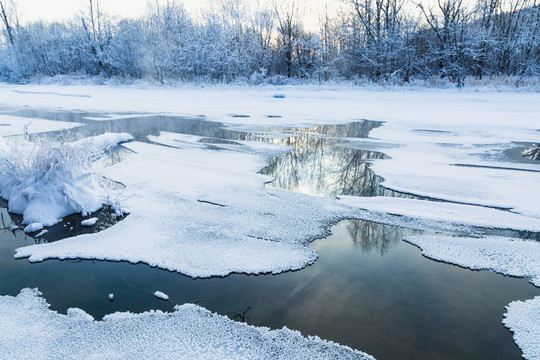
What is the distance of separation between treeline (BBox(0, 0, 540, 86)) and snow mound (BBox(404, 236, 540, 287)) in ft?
61.6

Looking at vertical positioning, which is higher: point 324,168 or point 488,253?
point 324,168

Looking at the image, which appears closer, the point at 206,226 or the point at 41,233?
the point at 41,233

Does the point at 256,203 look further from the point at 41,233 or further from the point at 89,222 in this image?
the point at 41,233

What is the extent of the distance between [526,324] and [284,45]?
33.1 m

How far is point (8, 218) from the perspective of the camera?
4.84 meters

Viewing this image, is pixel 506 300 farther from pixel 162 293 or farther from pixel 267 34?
pixel 267 34

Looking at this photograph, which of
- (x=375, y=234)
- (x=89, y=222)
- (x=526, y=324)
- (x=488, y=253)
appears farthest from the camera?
(x=89, y=222)

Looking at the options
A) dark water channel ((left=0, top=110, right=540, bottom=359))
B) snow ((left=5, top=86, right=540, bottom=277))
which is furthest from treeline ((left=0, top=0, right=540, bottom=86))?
dark water channel ((left=0, top=110, right=540, bottom=359))

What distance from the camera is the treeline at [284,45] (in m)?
22.3

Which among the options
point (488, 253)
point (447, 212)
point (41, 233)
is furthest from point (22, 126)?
point (488, 253)

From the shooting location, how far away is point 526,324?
269cm

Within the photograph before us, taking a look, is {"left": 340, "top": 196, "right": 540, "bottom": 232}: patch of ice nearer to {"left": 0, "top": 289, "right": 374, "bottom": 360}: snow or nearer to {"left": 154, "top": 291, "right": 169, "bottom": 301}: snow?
{"left": 0, "top": 289, "right": 374, "bottom": 360}: snow

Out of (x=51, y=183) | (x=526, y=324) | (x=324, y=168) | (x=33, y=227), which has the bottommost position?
(x=526, y=324)

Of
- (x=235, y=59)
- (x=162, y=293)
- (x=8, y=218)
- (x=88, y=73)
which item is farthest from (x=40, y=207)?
(x=88, y=73)
